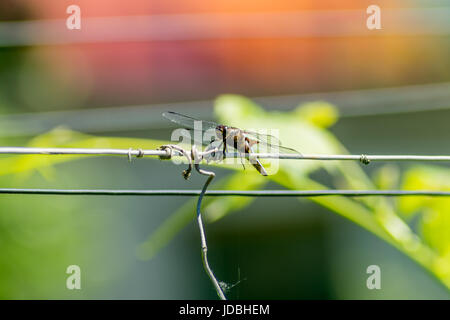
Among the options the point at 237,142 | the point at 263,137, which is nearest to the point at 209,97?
the point at 263,137

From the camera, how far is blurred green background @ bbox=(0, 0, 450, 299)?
2701 millimetres

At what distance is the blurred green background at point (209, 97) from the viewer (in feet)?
8.86

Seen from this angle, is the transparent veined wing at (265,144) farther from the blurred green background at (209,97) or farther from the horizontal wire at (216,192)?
the blurred green background at (209,97)

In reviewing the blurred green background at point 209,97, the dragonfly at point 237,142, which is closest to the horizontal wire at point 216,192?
the dragonfly at point 237,142

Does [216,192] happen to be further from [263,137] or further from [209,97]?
[209,97]

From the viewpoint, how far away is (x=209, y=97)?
2805 millimetres

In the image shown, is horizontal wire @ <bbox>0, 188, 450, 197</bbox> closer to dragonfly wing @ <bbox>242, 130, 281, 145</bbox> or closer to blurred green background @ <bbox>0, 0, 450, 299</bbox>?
dragonfly wing @ <bbox>242, 130, 281, 145</bbox>

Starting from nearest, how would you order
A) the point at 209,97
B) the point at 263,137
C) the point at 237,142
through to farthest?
the point at 237,142
the point at 263,137
the point at 209,97

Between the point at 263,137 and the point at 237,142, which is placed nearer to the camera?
the point at 237,142

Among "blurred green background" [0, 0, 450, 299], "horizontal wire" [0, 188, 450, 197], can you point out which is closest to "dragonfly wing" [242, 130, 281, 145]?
"horizontal wire" [0, 188, 450, 197]

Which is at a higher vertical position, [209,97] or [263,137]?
[209,97]

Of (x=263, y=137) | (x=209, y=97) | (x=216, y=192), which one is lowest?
(x=216, y=192)

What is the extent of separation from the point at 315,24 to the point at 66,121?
142cm

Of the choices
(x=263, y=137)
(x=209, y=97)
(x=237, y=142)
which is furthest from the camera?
(x=209, y=97)
